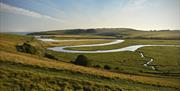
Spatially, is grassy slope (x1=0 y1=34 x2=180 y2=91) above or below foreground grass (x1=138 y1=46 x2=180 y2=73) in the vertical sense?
above

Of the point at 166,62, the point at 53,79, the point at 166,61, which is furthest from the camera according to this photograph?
the point at 166,61

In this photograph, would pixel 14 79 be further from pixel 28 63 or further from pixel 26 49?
pixel 26 49

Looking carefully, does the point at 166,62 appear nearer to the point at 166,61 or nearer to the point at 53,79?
the point at 166,61

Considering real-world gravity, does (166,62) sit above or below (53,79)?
below

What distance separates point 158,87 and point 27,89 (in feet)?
56.5

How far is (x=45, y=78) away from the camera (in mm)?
24906

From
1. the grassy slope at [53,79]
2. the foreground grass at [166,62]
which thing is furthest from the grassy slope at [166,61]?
the grassy slope at [53,79]

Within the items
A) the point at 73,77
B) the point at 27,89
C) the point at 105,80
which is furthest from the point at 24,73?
the point at 105,80

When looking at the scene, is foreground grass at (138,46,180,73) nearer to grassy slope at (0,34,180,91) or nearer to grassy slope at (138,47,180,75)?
grassy slope at (138,47,180,75)

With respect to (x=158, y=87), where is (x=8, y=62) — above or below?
above

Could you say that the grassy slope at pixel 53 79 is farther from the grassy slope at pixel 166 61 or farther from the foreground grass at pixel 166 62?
the grassy slope at pixel 166 61

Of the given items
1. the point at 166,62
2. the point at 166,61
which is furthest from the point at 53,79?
the point at 166,61

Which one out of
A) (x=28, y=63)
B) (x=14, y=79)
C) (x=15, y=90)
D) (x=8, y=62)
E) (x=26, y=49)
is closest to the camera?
(x=15, y=90)

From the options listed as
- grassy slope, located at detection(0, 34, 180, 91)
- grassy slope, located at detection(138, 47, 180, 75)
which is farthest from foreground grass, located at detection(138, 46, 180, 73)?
grassy slope, located at detection(0, 34, 180, 91)
